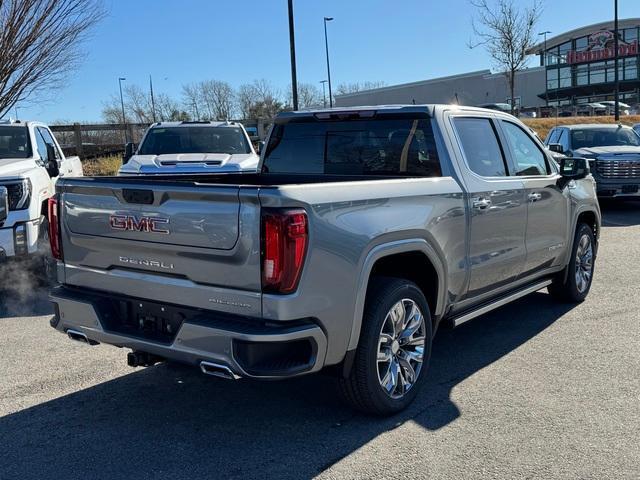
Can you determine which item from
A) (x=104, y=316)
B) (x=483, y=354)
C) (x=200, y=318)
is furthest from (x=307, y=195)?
(x=483, y=354)

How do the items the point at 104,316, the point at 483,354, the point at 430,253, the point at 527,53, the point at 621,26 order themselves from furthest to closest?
the point at 621,26
the point at 527,53
the point at 483,354
the point at 430,253
the point at 104,316

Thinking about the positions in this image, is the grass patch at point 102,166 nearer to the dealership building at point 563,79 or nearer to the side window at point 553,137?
the side window at point 553,137

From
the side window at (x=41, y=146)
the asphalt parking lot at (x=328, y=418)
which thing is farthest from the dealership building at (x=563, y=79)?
the asphalt parking lot at (x=328, y=418)

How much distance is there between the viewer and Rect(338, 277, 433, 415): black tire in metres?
3.76

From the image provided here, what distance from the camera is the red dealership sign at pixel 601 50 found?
7106cm

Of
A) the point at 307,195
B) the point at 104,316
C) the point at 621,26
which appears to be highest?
the point at 621,26

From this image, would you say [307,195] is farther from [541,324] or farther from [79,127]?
[79,127]

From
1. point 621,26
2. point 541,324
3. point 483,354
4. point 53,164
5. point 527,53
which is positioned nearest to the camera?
point 483,354

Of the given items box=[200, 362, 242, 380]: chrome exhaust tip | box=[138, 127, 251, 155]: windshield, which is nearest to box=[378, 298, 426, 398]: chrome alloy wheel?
box=[200, 362, 242, 380]: chrome exhaust tip

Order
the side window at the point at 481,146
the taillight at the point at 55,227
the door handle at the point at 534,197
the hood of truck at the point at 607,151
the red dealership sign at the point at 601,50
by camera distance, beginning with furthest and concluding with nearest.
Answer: the red dealership sign at the point at 601,50, the hood of truck at the point at 607,151, the door handle at the point at 534,197, the side window at the point at 481,146, the taillight at the point at 55,227

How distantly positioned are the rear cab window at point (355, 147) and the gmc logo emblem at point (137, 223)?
72.7 inches

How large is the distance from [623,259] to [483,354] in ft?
15.6

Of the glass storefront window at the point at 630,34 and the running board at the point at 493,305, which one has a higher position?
the glass storefront window at the point at 630,34

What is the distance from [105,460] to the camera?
3521mm
